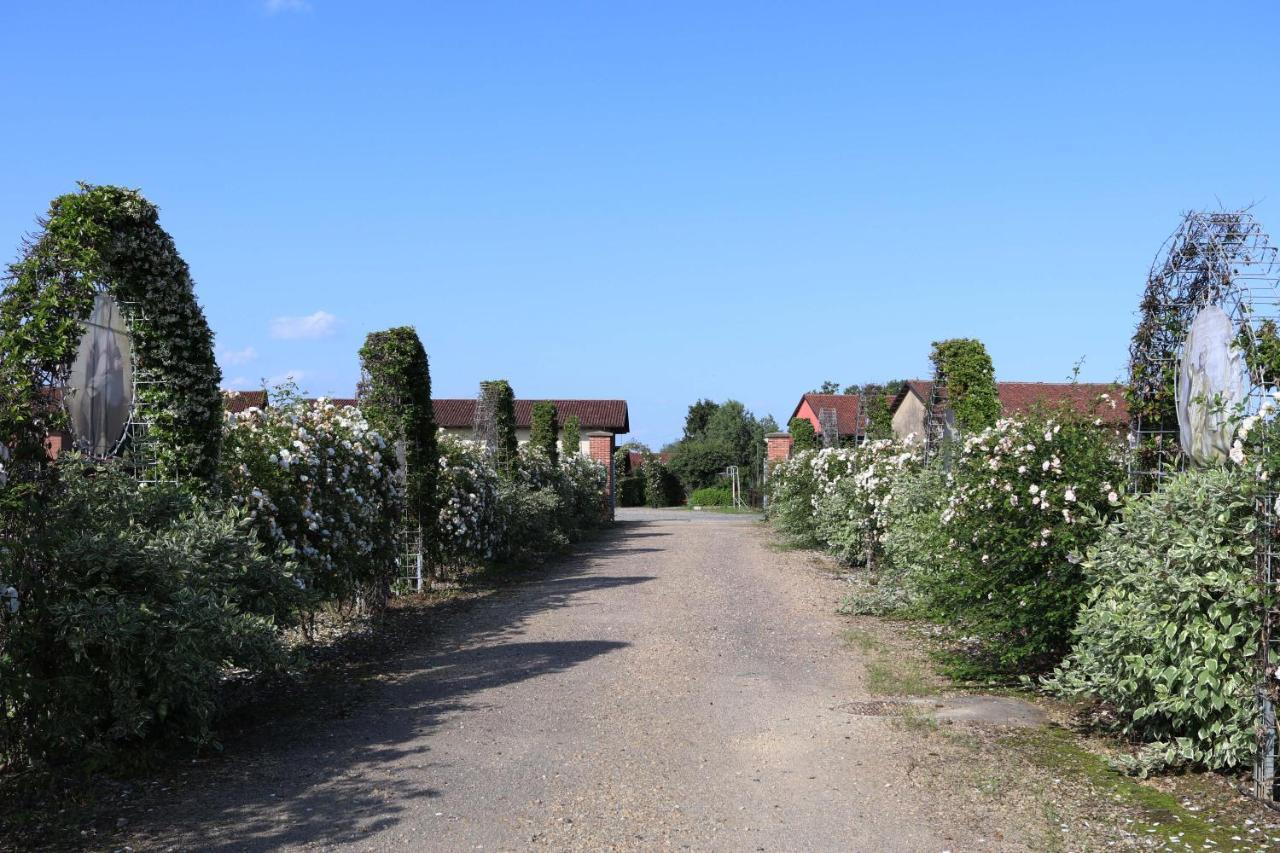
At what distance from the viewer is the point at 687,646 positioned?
33.0 feet

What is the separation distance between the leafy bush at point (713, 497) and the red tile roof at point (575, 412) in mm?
5487

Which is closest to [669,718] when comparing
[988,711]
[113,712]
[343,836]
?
[988,711]

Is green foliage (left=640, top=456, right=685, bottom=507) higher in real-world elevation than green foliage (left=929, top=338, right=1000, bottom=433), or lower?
lower

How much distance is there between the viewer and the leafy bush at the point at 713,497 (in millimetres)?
54769

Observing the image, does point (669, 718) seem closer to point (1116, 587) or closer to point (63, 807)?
point (1116, 587)

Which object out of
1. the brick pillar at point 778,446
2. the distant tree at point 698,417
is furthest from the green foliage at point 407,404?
the distant tree at point 698,417

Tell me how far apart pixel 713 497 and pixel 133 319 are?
159 feet

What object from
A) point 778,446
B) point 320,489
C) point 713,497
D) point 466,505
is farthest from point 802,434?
point 320,489

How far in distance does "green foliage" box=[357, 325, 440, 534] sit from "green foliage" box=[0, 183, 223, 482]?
208 inches

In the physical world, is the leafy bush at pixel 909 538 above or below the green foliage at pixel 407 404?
below

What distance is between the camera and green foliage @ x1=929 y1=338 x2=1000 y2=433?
45.9ft

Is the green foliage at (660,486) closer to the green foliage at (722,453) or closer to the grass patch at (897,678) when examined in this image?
the green foliage at (722,453)

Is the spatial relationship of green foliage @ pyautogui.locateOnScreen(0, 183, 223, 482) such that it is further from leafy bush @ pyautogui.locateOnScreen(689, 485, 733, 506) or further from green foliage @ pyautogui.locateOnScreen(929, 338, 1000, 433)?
leafy bush @ pyautogui.locateOnScreen(689, 485, 733, 506)

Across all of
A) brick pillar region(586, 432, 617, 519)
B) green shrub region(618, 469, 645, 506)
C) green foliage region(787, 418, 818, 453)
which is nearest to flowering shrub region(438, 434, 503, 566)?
green foliage region(787, 418, 818, 453)
